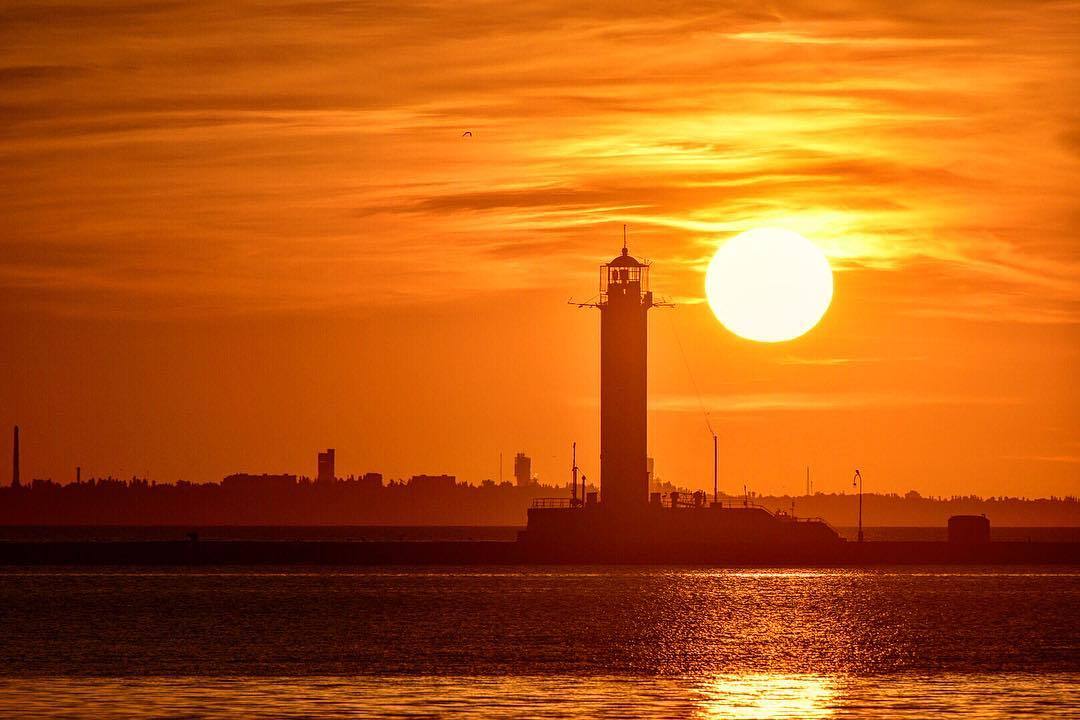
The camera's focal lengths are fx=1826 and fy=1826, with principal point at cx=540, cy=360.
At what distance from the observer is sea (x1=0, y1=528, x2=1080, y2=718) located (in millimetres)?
52188

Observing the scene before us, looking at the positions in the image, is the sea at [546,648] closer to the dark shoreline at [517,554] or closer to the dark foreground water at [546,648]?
the dark foreground water at [546,648]

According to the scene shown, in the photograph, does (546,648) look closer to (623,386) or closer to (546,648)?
(546,648)

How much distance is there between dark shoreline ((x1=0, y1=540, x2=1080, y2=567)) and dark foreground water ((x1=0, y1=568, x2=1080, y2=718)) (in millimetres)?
3588

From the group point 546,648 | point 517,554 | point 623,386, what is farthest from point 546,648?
point 517,554

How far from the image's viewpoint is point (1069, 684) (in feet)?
190

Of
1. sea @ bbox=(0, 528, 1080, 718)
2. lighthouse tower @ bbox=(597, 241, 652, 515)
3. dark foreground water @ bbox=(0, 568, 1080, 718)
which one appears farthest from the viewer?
lighthouse tower @ bbox=(597, 241, 652, 515)

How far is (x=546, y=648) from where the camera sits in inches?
2813

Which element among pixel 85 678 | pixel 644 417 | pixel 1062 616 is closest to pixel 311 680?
pixel 85 678

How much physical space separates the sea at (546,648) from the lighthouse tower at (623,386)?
671 centimetres

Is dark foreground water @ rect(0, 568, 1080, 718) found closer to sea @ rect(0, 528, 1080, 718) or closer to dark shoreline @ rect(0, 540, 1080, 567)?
sea @ rect(0, 528, 1080, 718)

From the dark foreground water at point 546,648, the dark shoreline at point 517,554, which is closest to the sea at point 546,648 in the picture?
the dark foreground water at point 546,648

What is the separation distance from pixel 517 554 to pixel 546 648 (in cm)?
6793

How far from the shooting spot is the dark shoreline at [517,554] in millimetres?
130375

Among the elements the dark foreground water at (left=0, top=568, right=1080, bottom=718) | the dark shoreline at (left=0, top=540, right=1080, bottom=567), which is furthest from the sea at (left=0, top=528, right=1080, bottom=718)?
the dark shoreline at (left=0, top=540, right=1080, bottom=567)
